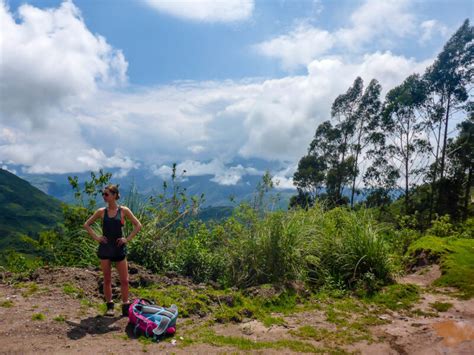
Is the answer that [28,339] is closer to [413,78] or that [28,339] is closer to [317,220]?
[317,220]

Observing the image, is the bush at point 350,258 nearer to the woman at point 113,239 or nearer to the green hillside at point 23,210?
the woman at point 113,239

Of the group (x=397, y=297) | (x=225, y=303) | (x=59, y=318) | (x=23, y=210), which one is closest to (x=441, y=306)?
(x=397, y=297)

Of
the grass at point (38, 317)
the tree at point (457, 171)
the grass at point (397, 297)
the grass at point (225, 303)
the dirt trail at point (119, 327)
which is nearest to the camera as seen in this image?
the dirt trail at point (119, 327)

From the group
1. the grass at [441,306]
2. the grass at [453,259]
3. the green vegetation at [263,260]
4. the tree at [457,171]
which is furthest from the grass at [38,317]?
the tree at [457,171]

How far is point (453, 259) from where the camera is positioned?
29.0 ft

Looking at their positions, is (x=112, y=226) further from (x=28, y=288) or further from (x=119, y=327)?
(x=28, y=288)

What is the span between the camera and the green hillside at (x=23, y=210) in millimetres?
138125

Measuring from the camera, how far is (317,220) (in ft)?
31.9

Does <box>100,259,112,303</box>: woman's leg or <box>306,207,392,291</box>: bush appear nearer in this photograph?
<box>100,259,112,303</box>: woman's leg

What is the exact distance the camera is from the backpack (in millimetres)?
5188

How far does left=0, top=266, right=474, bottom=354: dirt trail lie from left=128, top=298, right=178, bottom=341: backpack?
0.44 feet

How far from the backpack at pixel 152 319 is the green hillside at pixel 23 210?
130m

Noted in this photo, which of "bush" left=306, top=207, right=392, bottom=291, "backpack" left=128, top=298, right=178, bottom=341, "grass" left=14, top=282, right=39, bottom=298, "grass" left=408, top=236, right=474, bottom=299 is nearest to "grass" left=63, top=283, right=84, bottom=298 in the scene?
"grass" left=14, top=282, right=39, bottom=298

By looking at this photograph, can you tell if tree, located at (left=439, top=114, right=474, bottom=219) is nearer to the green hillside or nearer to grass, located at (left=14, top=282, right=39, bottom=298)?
grass, located at (left=14, top=282, right=39, bottom=298)
